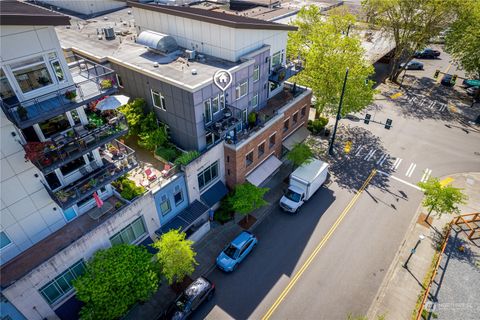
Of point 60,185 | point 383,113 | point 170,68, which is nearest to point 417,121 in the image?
point 383,113

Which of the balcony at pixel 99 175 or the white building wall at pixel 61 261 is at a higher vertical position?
the balcony at pixel 99 175

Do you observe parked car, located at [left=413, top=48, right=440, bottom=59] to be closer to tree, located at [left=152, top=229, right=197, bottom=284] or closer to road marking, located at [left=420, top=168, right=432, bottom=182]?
road marking, located at [left=420, top=168, right=432, bottom=182]

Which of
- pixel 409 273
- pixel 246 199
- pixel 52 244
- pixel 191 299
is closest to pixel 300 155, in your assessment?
pixel 246 199

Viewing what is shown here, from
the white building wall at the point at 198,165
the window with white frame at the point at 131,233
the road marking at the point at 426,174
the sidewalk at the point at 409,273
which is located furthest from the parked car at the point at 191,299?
the road marking at the point at 426,174

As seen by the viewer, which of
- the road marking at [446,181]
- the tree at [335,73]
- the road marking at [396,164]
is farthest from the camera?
the road marking at [396,164]

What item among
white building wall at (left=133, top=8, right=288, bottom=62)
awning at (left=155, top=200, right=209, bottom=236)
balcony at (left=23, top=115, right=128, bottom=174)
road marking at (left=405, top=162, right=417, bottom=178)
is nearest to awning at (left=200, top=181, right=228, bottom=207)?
awning at (left=155, top=200, right=209, bottom=236)

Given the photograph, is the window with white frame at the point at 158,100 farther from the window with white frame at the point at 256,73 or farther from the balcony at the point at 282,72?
the balcony at the point at 282,72
